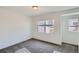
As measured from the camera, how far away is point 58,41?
3.23 m

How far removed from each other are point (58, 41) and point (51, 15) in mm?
1291

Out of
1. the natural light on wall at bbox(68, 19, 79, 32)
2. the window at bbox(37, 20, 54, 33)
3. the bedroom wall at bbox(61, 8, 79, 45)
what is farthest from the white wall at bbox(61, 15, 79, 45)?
the window at bbox(37, 20, 54, 33)

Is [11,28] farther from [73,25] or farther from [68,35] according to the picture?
[73,25]

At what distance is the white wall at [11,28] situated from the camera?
2.64 m

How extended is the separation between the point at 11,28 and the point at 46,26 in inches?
69.9

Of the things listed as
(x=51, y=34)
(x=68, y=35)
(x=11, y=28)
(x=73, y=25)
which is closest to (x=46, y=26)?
(x=51, y=34)

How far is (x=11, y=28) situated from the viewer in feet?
9.82

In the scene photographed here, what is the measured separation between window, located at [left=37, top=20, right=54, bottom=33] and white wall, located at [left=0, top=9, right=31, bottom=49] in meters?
0.80

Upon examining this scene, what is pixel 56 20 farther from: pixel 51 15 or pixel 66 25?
pixel 66 25

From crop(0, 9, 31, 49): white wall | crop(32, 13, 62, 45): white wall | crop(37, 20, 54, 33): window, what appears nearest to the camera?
crop(0, 9, 31, 49): white wall

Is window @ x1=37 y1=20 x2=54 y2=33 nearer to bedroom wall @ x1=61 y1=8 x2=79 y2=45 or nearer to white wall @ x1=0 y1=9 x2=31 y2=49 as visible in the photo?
bedroom wall @ x1=61 y1=8 x2=79 y2=45

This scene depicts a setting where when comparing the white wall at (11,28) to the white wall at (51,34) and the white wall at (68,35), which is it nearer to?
the white wall at (51,34)

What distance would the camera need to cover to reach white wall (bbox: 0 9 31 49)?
2636 mm
